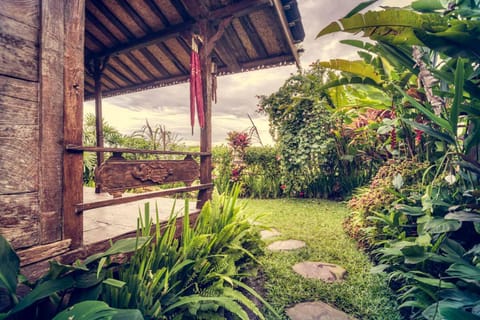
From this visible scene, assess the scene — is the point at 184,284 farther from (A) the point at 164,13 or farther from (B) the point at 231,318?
(A) the point at 164,13

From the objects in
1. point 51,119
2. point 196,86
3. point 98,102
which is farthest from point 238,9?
point 98,102

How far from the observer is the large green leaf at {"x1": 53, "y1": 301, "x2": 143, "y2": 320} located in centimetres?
76

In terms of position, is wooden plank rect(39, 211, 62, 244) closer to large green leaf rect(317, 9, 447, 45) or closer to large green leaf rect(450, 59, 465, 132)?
large green leaf rect(317, 9, 447, 45)

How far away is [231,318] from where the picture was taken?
61.3 inches

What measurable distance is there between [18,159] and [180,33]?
2.54 metres

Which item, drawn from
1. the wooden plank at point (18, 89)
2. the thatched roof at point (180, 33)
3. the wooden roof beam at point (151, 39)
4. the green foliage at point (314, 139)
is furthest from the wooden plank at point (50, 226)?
the green foliage at point (314, 139)

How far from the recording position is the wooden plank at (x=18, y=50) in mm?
1084

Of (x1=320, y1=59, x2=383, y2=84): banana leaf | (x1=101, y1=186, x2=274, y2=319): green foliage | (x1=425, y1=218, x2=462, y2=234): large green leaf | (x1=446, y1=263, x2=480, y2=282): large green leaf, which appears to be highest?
(x1=320, y1=59, x2=383, y2=84): banana leaf

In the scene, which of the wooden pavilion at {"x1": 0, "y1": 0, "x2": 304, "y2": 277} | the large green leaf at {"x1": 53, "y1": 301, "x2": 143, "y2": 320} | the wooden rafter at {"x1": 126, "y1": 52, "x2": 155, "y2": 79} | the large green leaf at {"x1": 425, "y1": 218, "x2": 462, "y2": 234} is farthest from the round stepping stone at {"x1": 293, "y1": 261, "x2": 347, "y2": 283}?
the wooden rafter at {"x1": 126, "y1": 52, "x2": 155, "y2": 79}

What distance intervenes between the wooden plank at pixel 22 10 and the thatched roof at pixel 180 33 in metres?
1.77

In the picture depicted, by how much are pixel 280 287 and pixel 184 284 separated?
755 mm

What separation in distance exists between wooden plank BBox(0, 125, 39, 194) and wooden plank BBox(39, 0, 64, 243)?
0.03 m

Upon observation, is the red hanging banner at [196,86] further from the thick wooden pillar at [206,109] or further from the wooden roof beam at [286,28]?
the wooden roof beam at [286,28]

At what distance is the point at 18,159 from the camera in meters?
1.12
